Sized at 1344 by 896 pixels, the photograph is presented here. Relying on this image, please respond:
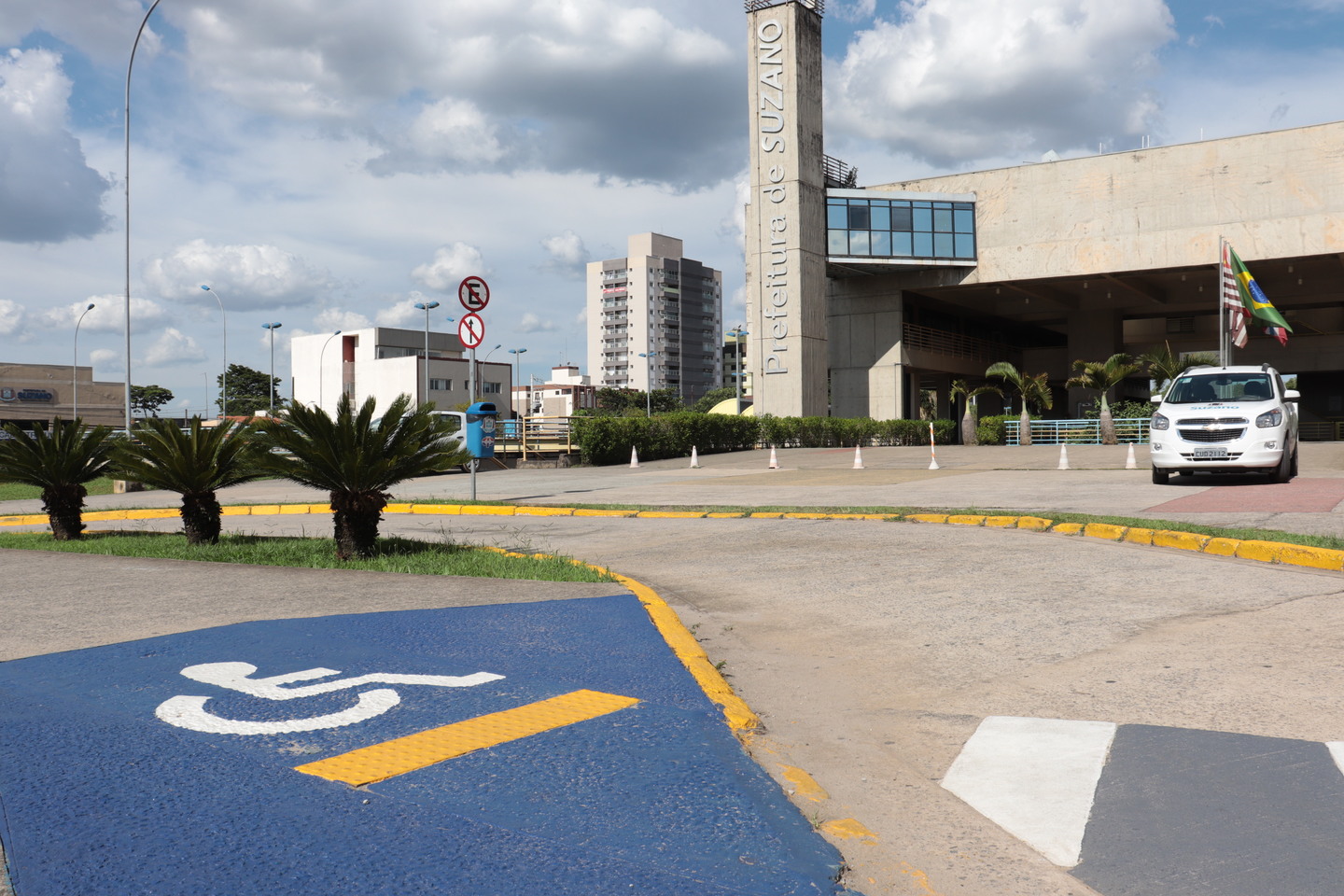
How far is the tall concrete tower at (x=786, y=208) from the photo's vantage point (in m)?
45.6

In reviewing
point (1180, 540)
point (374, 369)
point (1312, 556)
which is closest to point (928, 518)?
point (1180, 540)

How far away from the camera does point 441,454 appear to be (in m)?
10.6

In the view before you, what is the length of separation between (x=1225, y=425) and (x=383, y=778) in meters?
15.5

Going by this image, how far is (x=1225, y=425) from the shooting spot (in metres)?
15.7

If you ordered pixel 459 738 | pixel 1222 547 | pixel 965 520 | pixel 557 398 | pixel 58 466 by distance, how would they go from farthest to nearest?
1. pixel 557 398
2. pixel 58 466
3. pixel 965 520
4. pixel 1222 547
5. pixel 459 738

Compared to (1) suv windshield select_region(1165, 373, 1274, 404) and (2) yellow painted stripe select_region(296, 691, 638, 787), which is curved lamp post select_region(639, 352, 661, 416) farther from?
(2) yellow painted stripe select_region(296, 691, 638, 787)

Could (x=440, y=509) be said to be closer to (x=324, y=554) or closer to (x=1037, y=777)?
(x=324, y=554)

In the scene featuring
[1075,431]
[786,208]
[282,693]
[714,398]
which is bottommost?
[282,693]

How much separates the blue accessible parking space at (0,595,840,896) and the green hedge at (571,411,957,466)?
82.9ft

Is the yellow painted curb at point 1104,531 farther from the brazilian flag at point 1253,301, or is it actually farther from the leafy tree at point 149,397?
the leafy tree at point 149,397

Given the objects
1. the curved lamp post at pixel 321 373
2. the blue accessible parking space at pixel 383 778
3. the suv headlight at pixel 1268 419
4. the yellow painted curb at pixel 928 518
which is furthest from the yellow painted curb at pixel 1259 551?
the curved lamp post at pixel 321 373

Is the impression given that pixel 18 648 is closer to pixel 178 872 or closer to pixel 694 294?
pixel 178 872

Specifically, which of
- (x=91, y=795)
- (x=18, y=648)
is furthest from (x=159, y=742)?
(x=18, y=648)

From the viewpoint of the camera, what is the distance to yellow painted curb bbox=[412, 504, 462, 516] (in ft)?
57.6
